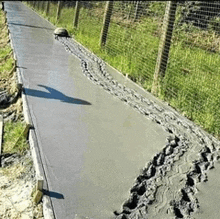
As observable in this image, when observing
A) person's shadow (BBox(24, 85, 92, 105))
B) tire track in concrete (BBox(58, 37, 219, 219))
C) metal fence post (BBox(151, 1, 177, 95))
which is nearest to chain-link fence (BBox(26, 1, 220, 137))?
metal fence post (BBox(151, 1, 177, 95))

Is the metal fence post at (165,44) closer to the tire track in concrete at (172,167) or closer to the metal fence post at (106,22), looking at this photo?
the tire track in concrete at (172,167)

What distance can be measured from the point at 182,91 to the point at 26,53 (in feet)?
11.1

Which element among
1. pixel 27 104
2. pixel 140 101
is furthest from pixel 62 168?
pixel 140 101

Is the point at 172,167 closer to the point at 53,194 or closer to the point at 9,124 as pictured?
the point at 53,194

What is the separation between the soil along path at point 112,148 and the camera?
3107 mm

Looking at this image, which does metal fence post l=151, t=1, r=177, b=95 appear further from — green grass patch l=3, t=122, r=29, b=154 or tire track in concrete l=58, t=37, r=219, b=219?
green grass patch l=3, t=122, r=29, b=154

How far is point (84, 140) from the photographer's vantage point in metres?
4.18

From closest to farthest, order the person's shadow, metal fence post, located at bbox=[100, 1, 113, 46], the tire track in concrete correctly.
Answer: the tire track in concrete, the person's shadow, metal fence post, located at bbox=[100, 1, 113, 46]

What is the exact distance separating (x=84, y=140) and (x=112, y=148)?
30 centimetres

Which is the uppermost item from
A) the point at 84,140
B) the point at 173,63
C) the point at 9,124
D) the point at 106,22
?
the point at 106,22

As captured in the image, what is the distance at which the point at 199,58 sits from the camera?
6965 millimetres

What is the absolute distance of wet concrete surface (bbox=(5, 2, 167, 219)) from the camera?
3.10m

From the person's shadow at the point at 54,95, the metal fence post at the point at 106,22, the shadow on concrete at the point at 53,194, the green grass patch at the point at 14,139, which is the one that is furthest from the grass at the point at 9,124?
the metal fence post at the point at 106,22

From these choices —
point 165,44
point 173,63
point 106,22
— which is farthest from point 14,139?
point 106,22
